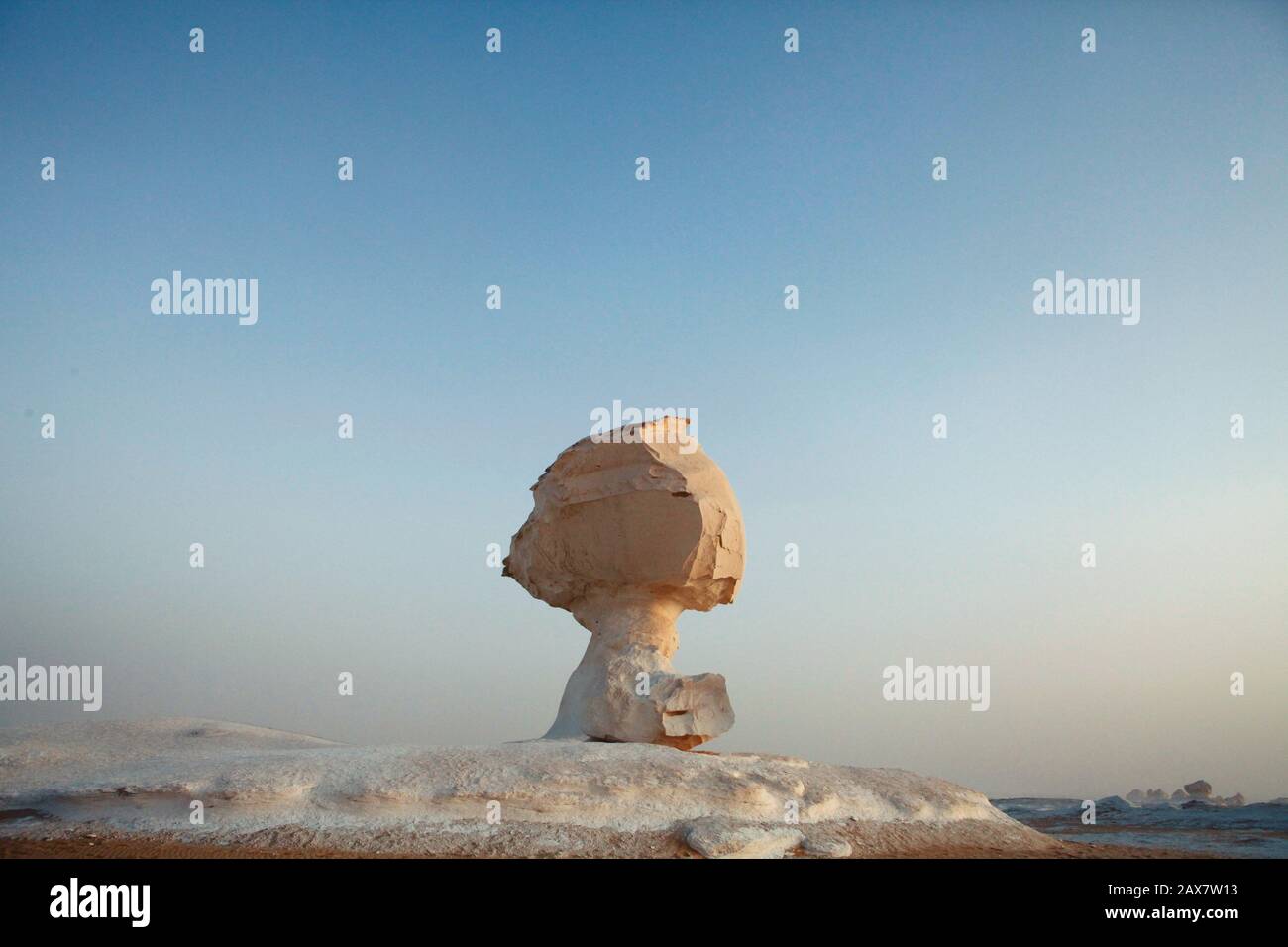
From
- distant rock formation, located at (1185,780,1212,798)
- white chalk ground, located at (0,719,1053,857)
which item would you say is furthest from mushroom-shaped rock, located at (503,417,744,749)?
distant rock formation, located at (1185,780,1212,798)

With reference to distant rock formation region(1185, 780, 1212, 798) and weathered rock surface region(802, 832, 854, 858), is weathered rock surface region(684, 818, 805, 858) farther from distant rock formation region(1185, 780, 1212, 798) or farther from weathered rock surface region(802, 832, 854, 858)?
distant rock formation region(1185, 780, 1212, 798)

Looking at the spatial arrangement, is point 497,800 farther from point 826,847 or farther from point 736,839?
point 826,847

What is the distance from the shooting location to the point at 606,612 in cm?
1537

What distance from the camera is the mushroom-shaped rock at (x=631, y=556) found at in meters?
14.2

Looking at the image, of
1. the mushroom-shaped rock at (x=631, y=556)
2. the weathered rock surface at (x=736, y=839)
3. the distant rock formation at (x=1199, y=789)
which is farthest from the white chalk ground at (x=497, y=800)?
the distant rock formation at (x=1199, y=789)

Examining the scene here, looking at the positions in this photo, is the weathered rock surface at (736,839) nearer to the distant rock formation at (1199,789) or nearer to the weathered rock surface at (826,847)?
the weathered rock surface at (826,847)

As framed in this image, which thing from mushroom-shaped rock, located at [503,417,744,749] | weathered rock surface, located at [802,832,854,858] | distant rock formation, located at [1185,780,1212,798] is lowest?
distant rock formation, located at [1185,780,1212,798]

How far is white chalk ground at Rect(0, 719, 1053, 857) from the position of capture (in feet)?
31.7

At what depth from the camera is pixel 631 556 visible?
48.9 ft

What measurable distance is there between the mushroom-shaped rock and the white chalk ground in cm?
218

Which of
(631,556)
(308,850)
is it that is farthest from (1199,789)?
(308,850)

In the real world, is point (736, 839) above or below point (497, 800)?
below

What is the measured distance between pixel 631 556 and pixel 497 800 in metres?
5.30
